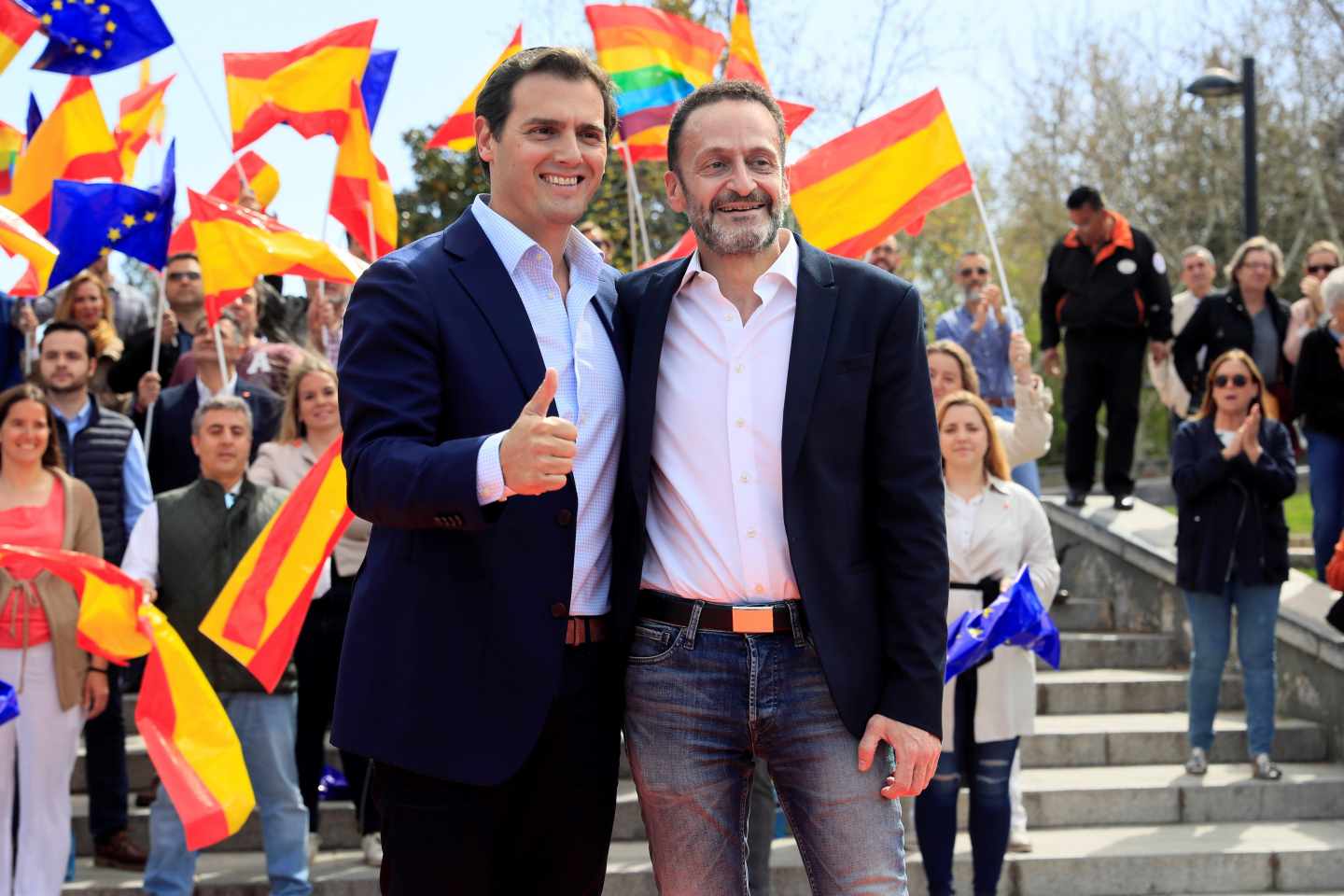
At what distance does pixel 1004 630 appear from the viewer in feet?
21.9

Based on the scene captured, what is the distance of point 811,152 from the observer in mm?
8414

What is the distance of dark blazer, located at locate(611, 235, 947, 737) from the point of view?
3408 millimetres

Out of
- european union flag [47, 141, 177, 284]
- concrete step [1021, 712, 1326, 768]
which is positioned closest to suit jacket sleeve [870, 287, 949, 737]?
concrete step [1021, 712, 1326, 768]

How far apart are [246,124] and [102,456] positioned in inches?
106

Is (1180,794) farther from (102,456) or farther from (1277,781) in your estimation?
(102,456)

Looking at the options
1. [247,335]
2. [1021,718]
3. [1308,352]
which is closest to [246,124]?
[247,335]

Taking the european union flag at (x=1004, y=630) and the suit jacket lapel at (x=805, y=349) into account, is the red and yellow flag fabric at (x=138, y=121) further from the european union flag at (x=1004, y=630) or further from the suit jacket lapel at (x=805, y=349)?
the suit jacket lapel at (x=805, y=349)

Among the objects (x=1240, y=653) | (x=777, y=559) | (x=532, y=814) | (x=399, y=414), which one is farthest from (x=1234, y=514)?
(x=399, y=414)

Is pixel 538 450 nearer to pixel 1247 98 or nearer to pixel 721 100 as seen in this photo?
pixel 721 100

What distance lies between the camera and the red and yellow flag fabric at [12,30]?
9.02 m

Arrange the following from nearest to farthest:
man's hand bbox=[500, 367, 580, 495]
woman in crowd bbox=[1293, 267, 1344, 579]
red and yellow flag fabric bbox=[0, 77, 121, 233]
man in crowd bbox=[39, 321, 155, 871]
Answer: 1. man's hand bbox=[500, 367, 580, 495]
2. man in crowd bbox=[39, 321, 155, 871]
3. red and yellow flag fabric bbox=[0, 77, 121, 233]
4. woman in crowd bbox=[1293, 267, 1344, 579]

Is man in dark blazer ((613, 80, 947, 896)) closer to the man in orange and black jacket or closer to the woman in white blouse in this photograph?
the woman in white blouse

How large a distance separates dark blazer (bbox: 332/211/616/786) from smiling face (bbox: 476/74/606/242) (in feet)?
0.92

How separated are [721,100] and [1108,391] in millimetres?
8225
